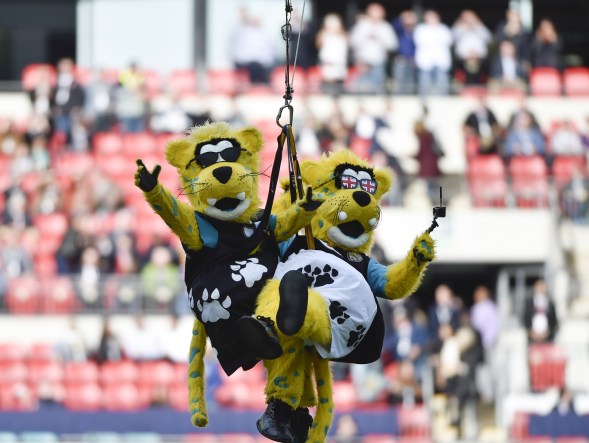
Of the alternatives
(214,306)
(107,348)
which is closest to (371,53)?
(107,348)

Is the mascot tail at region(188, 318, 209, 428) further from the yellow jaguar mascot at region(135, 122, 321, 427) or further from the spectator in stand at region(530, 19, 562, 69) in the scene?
the spectator in stand at region(530, 19, 562, 69)

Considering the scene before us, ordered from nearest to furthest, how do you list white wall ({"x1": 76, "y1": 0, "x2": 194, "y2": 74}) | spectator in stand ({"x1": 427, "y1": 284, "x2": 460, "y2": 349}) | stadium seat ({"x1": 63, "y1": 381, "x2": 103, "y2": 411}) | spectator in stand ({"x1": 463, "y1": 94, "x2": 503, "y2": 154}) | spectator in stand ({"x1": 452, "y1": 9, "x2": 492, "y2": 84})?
stadium seat ({"x1": 63, "y1": 381, "x2": 103, "y2": 411})
spectator in stand ({"x1": 427, "y1": 284, "x2": 460, "y2": 349})
spectator in stand ({"x1": 463, "y1": 94, "x2": 503, "y2": 154})
spectator in stand ({"x1": 452, "y1": 9, "x2": 492, "y2": 84})
white wall ({"x1": 76, "y1": 0, "x2": 194, "y2": 74})

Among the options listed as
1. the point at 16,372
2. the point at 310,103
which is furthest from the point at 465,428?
the point at 310,103

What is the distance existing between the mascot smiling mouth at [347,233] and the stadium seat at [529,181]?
1029cm

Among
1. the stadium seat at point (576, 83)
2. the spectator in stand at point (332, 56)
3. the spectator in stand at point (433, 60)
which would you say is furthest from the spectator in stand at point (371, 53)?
the stadium seat at point (576, 83)

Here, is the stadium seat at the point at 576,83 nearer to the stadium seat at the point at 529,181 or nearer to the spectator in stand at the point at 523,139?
the spectator in stand at the point at 523,139

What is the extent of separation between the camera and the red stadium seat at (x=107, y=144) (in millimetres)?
18250

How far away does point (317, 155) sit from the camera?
17281 mm

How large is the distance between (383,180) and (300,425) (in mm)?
1267

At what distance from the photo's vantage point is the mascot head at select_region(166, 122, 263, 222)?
7551 mm

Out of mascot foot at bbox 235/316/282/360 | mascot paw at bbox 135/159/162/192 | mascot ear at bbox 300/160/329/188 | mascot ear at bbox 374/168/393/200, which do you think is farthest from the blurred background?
mascot paw at bbox 135/159/162/192

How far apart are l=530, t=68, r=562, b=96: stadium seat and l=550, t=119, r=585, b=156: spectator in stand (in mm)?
1108

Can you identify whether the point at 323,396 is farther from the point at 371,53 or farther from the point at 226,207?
the point at 371,53

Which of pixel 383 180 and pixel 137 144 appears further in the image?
pixel 137 144
